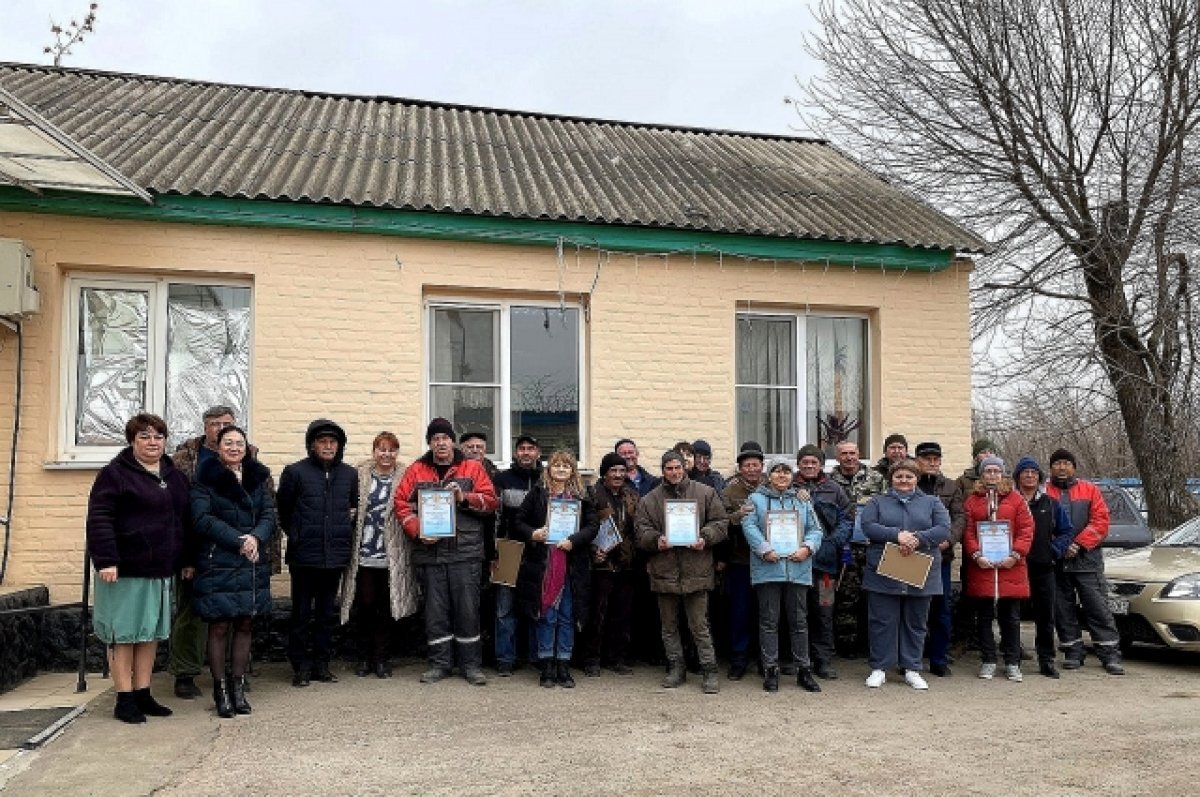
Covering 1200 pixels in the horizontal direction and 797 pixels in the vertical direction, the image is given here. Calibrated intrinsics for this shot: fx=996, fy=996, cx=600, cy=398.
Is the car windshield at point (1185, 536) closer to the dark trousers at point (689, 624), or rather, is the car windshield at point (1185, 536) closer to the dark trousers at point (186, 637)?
the dark trousers at point (689, 624)

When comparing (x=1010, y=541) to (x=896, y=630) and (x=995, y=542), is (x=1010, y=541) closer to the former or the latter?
(x=995, y=542)

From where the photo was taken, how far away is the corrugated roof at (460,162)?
29.8ft

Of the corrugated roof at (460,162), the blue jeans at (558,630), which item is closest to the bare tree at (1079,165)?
the corrugated roof at (460,162)

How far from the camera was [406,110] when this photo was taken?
13.0 metres

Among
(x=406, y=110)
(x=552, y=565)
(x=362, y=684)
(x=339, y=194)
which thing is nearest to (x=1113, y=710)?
(x=552, y=565)

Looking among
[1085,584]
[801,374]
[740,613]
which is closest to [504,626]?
[740,613]

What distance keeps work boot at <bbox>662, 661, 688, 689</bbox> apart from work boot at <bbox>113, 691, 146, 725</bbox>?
364 cm

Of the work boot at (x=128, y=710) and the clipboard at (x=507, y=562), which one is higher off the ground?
the clipboard at (x=507, y=562)

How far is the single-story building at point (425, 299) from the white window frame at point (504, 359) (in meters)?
0.03

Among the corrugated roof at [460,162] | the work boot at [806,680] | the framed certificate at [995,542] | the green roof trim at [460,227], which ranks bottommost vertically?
the work boot at [806,680]

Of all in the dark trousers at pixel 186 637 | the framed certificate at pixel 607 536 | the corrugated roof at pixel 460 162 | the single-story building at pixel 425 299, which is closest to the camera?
the dark trousers at pixel 186 637

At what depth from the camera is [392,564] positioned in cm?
760

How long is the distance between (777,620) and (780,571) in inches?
15.4

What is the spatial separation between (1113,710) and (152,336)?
8.03 meters
